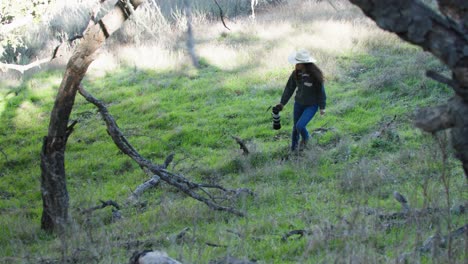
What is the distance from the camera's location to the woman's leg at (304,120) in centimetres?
1007

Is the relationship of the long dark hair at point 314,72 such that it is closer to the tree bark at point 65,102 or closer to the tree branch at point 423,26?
the tree bark at point 65,102

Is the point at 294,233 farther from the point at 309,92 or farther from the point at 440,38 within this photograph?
the point at 309,92

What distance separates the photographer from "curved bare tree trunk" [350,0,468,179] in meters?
3.21

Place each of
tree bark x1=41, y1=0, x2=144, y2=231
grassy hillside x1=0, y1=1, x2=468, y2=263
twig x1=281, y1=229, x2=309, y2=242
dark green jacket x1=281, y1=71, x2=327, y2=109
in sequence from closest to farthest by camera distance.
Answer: grassy hillside x1=0, y1=1, x2=468, y2=263 → twig x1=281, y1=229, x2=309, y2=242 → tree bark x1=41, y1=0, x2=144, y2=231 → dark green jacket x1=281, y1=71, x2=327, y2=109

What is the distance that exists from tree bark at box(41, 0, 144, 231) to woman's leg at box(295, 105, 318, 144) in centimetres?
377

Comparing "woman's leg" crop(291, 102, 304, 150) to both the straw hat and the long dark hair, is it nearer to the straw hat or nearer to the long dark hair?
the long dark hair

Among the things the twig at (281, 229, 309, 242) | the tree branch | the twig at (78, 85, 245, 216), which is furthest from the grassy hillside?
the tree branch

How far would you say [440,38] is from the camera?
3246 millimetres

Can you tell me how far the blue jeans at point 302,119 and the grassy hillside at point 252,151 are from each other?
13.9 inches

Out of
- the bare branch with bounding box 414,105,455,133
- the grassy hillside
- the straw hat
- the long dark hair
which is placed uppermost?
the bare branch with bounding box 414,105,455,133

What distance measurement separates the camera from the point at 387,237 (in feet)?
17.5

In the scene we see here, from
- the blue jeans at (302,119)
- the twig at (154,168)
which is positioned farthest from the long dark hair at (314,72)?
the twig at (154,168)

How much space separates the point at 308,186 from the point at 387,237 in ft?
10.8

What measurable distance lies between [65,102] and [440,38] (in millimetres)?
5531
